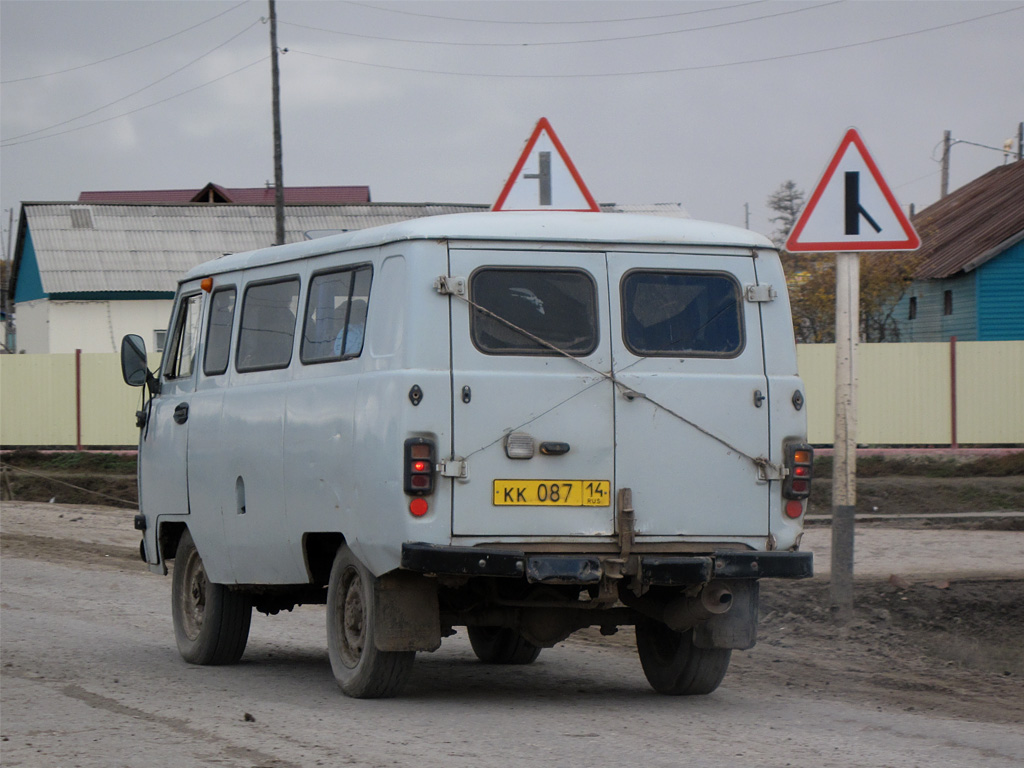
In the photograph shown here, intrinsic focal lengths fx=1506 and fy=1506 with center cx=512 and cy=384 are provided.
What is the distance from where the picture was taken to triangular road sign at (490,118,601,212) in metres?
9.45

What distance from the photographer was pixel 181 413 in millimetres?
9352

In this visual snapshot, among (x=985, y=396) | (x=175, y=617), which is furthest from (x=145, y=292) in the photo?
(x=175, y=617)

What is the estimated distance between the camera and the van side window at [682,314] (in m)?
7.39

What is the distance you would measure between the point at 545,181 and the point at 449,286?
Answer: 255cm

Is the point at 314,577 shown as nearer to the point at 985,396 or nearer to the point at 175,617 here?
the point at 175,617

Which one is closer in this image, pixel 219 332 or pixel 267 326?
pixel 267 326

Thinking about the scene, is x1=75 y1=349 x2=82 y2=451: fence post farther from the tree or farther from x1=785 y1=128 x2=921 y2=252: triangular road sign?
x1=785 y1=128 x2=921 y2=252: triangular road sign

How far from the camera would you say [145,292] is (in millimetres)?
42719

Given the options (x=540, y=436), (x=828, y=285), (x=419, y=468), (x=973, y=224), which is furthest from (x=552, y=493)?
(x=973, y=224)

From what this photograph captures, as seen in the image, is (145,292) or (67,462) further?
(145,292)

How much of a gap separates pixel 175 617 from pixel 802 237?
15.4 ft

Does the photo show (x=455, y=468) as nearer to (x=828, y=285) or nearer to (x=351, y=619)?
(x=351, y=619)

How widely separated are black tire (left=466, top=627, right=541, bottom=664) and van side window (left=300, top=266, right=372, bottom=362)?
2406 mm

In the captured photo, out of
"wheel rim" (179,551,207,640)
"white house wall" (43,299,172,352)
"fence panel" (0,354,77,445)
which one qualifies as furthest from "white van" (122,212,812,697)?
"white house wall" (43,299,172,352)
